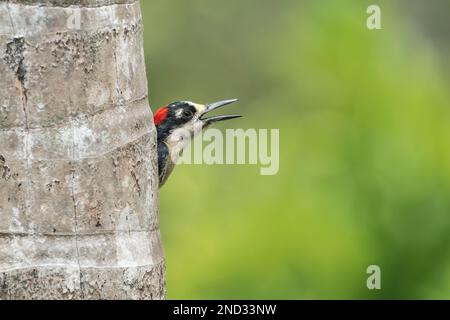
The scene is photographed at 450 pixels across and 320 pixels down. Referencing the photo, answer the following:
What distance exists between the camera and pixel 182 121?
6.48m

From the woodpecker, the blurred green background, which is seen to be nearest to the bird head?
the woodpecker

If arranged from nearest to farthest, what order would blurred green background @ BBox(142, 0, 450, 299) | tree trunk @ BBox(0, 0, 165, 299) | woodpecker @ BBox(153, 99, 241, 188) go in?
1. tree trunk @ BBox(0, 0, 165, 299)
2. woodpecker @ BBox(153, 99, 241, 188)
3. blurred green background @ BBox(142, 0, 450, 299)

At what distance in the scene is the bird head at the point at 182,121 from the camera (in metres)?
6.45

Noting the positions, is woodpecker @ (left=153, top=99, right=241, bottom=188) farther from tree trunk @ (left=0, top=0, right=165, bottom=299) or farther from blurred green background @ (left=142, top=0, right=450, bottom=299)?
tree trunk @ (left=0, top=0, right=165, bottom=299)

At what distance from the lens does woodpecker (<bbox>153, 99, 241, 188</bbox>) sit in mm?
6441

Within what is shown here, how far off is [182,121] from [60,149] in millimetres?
2354

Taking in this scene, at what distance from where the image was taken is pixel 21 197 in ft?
13.7

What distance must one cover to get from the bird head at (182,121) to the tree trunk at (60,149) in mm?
2109

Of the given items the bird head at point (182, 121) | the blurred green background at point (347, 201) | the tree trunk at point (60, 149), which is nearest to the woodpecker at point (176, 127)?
the bird head at point (182, 121)

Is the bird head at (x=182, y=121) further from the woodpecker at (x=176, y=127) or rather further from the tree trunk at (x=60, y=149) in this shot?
the tree trunk at (x=60, y=149)

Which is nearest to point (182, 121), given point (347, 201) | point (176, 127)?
point (176, 127)

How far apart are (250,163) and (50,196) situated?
16.5ft

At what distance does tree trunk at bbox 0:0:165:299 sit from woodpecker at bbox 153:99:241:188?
2.10 meters
